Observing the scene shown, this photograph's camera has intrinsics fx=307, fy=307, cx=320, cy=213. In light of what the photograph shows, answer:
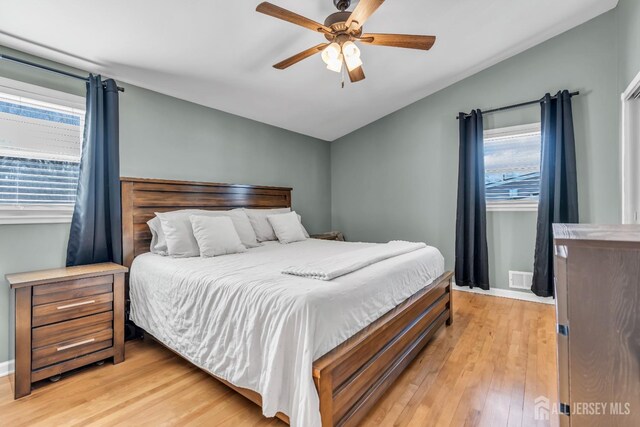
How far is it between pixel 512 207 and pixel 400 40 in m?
2.57

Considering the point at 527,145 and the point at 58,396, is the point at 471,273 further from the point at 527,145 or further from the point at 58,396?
the point at 58,396

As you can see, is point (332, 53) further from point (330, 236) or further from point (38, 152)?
point (330, 236)

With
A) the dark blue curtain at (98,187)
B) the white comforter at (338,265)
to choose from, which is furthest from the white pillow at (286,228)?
the dark blue curtain at (98,187)

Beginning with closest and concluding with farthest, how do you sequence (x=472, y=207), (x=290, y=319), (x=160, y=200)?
(x=290, y=319) < (x=160, y=200) < (x=472, y=207)

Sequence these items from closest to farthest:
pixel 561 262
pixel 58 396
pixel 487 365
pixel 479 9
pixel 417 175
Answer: pixel 561 262
pixel 58 396
pixel 487 365
pixel 479 9
pixel 417 175

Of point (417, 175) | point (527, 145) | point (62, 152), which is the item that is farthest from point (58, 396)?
point (527, 145)

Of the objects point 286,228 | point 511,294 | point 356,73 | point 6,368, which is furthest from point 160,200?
point 511,294

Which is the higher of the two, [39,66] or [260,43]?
[260,43]

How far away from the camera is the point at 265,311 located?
1508mm

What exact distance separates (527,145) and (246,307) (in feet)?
12.2

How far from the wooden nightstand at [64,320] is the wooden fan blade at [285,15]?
206 cm

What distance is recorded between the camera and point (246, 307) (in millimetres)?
1596

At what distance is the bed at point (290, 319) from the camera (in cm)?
140

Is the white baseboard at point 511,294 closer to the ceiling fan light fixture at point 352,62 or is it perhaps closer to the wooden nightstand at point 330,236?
the wooden nightstand at point 330,236
